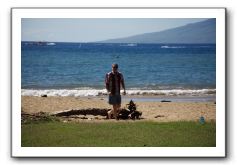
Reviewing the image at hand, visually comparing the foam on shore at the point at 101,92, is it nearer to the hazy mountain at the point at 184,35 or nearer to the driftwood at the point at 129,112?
the driftwood at the point at 129,112

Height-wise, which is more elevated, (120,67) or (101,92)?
(120,67)

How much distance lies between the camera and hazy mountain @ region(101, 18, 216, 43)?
840 cm

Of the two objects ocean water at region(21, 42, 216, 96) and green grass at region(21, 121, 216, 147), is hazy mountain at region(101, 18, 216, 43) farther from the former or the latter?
green grass at region(21, 121, 216, 147)

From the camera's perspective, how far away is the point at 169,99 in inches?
367

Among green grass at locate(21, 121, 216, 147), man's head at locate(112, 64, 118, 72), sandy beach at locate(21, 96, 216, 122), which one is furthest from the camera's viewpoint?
sandy beach at locate(21, 96, 216, 122)

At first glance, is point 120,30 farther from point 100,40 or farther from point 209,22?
point 209,22

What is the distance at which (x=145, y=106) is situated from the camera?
9.27 m

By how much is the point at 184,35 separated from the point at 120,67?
2.79 feet

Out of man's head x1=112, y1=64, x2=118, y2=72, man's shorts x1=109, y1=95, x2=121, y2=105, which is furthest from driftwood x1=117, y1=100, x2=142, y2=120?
man's head x1=112, y1=64, x2=118, y2=72

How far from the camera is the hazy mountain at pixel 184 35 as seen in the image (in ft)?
27.6

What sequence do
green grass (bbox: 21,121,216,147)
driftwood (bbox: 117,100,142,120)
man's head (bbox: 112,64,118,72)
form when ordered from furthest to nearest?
driftwood (bbox: 117,100,142,120) < man's head (bbox: 112,64,118,72) < green grass (bbox: 21,121,216,147)

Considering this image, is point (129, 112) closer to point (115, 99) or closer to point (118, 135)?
point (115, 99)

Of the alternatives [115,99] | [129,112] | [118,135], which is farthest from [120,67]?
[118,135]

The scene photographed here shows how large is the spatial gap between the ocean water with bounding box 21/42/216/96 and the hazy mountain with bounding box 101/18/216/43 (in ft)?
0.23
